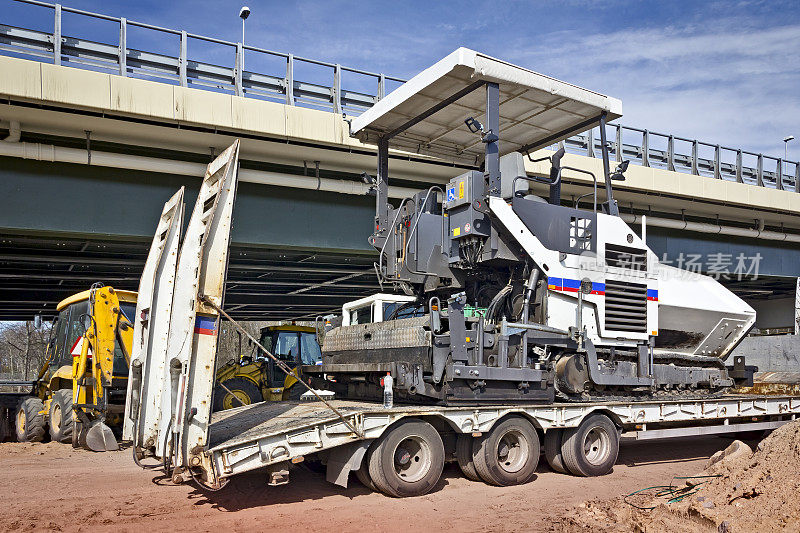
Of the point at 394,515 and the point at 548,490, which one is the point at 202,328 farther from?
the point at 548,490

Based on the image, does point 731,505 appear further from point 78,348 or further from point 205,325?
point 78,348

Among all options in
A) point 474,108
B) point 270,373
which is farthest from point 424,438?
point 270,373

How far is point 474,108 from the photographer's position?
30.2 ft

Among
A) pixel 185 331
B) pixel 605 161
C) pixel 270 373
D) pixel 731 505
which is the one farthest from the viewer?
pixel 270 373

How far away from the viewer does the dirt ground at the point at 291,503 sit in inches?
252

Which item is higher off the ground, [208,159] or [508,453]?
[208,159]

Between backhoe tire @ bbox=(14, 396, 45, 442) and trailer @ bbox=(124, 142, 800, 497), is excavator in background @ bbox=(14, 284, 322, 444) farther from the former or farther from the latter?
trailer @ bbox=(124, 142, 800, 497)

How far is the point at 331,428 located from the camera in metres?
6.98

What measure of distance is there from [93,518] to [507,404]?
449cm

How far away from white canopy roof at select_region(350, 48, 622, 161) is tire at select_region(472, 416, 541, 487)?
3924 mm

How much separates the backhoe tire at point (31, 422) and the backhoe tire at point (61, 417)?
48 centimetres

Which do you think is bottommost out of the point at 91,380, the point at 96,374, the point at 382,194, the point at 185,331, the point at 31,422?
the point at 31,422

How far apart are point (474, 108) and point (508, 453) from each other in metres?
4.33

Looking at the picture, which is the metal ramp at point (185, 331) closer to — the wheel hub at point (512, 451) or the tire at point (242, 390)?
the wheel hub at point (512, 451)
